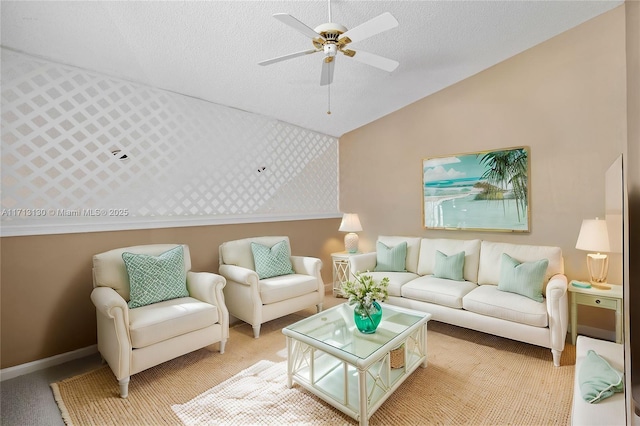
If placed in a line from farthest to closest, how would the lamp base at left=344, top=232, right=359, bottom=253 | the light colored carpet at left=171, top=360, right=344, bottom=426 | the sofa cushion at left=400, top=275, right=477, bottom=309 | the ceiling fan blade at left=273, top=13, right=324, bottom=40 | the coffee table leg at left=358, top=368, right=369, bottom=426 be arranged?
1. the lamp base at left=344, top=232, right=359, bottom=253
2. the sofa cushion at left=400, top=275, right=477, bottom=309
3. the light colored carpet at left=171, top=360, right=344, bottom=426
4. the coffee table leg at left=358, top=368, right=369, bottom=426
5. the ceiling fan blade at left=273, top=13, right=324, bottom=40

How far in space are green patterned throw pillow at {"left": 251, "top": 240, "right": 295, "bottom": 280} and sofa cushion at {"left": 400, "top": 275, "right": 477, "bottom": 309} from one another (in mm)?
1255

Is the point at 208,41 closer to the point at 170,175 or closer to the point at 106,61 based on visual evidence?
the point at 106,61

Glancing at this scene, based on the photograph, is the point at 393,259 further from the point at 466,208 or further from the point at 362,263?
the point at 466,208

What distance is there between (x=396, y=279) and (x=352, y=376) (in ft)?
4.68

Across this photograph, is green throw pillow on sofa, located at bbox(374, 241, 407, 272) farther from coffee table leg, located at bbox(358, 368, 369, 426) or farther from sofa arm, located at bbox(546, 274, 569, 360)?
coffee table leg, located at bbox(358, 368, 369, 426)

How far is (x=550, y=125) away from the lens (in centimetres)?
304

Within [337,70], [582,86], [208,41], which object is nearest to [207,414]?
[208,41]

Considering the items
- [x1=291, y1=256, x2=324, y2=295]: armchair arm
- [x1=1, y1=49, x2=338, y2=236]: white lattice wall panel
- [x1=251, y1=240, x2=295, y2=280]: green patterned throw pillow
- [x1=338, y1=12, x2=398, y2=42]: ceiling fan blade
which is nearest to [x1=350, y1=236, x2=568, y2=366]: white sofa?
[x1=291, y1=256, x2=324, y2=295]: armchair arm

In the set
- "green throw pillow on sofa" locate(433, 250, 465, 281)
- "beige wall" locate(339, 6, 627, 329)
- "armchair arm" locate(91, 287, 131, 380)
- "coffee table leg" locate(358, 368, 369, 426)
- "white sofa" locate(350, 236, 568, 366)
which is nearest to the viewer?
"coffee table leg" locate(358, 368, 369, 426)

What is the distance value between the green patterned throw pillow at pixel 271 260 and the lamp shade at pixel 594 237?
263cm

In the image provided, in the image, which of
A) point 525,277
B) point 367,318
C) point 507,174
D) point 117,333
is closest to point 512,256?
point 525,277

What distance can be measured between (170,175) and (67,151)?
0.82m

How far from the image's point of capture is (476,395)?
2037 millimetres

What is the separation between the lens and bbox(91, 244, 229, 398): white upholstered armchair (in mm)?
2088
